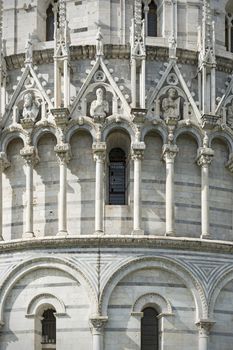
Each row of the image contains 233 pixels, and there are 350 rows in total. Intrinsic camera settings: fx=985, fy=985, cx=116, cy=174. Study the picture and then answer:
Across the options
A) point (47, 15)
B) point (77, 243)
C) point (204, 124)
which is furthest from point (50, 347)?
point (47, 15)

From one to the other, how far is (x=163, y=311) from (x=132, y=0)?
27.2ft

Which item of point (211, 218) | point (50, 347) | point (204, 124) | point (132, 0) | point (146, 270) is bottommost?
point (50, 347)

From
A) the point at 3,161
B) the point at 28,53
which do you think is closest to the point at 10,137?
the point at 3,161

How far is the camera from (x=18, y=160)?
25.7 meters

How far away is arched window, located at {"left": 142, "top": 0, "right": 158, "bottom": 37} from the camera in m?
26.6

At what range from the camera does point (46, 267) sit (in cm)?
2427

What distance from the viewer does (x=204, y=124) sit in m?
25.2

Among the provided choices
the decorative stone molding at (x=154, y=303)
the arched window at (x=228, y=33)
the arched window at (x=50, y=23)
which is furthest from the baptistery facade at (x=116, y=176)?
the arched window at (x=228, y=33)

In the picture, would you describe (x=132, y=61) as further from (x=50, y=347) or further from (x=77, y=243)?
(x=50, y=347)

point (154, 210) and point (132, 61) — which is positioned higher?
point (132, 61)

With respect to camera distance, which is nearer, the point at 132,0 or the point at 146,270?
the point at 146,270

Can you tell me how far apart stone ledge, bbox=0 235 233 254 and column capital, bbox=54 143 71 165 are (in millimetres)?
2030

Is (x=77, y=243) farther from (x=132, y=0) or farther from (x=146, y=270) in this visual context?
(x=132, y=0)

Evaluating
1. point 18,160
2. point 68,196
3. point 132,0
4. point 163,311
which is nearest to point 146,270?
point 163,311
